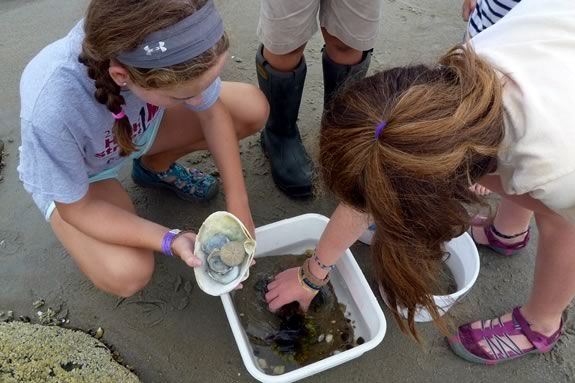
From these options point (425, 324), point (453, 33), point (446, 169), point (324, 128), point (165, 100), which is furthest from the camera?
point (453, 33)

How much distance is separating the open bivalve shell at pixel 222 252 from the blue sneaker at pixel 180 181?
575 mm

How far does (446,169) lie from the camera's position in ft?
2.74

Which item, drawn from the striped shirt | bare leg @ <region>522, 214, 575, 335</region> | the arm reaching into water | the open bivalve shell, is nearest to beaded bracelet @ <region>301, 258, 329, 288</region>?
the arm reaching into water

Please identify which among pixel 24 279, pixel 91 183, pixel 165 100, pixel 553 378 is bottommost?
pixel 553 378

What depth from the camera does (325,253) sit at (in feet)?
4.28

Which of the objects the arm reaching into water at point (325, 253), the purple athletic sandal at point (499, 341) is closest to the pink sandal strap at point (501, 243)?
the purple athletic sandal at point (499, 341)

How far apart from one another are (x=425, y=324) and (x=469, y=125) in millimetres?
895

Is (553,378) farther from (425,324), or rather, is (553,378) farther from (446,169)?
(446,169)

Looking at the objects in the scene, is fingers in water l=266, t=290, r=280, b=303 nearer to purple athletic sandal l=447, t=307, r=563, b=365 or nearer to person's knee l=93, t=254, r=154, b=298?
person's knee l=93, t=254, r=154, b=298

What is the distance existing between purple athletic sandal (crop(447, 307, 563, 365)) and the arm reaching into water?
1.64ft

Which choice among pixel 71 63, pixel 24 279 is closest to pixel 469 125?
pixel 71 63

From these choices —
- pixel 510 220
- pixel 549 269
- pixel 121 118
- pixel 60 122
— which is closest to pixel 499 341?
pixel 549 269

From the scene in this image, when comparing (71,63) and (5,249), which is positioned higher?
(71,63)

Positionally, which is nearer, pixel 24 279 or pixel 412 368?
pixel 412 368
